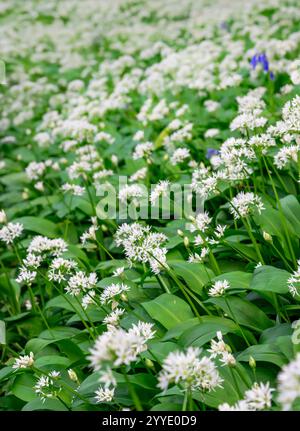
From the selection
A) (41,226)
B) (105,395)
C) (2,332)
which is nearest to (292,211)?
(105,395)

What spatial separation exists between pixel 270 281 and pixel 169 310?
565mm

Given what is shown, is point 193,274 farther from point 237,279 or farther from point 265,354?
point 265,354

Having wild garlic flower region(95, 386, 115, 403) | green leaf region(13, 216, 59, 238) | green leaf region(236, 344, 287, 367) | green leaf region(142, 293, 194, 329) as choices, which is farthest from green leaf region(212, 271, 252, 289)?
green leaf region(13, 216, 59, 238)

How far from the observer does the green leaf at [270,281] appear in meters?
2.56

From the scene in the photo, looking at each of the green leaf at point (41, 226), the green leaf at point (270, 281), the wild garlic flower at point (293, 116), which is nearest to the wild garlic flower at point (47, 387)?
the green leaf at point (270, 281)

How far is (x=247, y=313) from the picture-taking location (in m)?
2.80

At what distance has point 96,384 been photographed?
8.67ft

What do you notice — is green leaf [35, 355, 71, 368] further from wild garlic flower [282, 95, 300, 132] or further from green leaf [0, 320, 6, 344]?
wild garlic flower [282, 95, 300, 132]

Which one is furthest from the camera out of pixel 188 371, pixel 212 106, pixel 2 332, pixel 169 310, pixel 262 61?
pixel 212 106

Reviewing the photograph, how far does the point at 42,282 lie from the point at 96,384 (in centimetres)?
169
